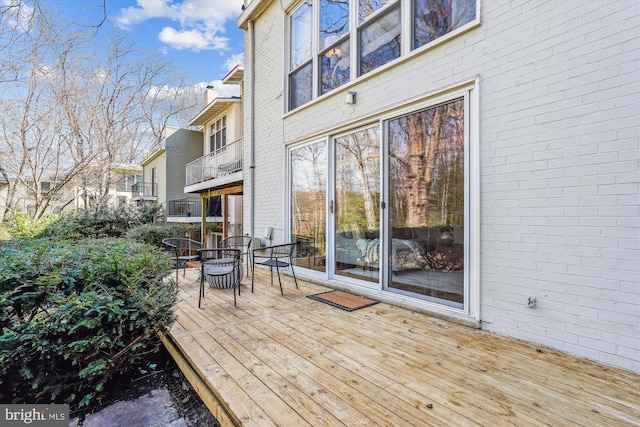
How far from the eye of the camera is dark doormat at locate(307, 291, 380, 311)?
375 cm

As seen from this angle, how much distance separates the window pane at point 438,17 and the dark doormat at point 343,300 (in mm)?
3173

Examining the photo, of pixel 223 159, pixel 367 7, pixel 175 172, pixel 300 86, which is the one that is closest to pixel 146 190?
pixel 175 172

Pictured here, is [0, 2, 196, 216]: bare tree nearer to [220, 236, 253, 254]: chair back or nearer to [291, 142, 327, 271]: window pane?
[220, 236, 253, 254]: chair back

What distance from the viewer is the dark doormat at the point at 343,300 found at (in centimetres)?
375

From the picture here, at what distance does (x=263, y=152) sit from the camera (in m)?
6.36

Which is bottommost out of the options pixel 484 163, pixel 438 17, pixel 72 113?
pixel 484 163

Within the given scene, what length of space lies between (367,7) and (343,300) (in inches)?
159

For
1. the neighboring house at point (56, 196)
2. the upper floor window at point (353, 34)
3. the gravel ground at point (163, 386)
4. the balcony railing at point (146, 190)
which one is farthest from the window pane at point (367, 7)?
the balcony railing at point (146, 190)

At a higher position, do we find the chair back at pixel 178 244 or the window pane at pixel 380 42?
the window pane at pixel 380 42

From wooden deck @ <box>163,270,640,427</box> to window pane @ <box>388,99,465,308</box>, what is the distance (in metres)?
0.48

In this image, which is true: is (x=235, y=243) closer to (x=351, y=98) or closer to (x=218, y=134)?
(x=351, y=98)

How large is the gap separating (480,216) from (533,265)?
61cm

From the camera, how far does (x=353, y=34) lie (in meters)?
4.38

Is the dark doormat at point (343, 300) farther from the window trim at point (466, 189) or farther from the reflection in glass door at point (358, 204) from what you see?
the reflection in glass door at point (358, 204)
